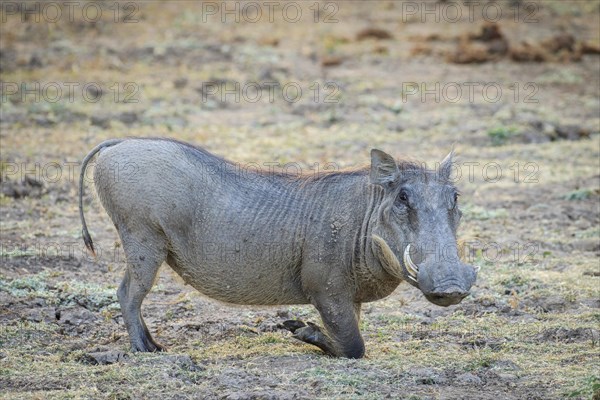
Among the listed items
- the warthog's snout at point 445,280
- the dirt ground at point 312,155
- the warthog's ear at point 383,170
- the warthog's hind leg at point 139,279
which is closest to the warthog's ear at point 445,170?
the warthog's ear at point 383,170

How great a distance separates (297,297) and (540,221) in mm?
3864

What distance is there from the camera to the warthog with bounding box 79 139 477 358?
18.6ft

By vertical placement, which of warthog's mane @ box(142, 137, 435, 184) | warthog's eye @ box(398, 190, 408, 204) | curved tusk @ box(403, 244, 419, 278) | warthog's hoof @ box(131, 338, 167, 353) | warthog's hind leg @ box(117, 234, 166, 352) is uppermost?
warthog's mane @ box(142, 137, 435, 184)

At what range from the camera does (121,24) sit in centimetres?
1727

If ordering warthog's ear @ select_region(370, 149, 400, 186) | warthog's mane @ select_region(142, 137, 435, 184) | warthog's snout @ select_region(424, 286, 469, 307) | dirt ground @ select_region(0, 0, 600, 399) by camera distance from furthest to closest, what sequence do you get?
warthog's mane @ select_region(142, 137, 435, 184), warthog's ear @ select_region(370, 149, 400, 186), dirt ground @ select_region(0, 0, 600, 399), warthog's snout @ select_region(424, 286, 469, 307)

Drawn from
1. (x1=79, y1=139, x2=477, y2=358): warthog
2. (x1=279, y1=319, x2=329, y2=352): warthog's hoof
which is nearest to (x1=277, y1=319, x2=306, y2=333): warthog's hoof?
(x1=79, y1=139, x2=477, y2=358): warthog

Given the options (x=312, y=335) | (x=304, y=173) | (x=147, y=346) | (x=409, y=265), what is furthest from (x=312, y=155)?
(x=409, y=265)

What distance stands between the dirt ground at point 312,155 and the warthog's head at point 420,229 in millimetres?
535

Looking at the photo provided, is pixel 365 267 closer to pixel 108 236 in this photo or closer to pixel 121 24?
pixel 108 236

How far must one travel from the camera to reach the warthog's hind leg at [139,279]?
577 cm

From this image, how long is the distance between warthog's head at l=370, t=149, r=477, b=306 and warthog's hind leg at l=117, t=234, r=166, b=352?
1.24 metres

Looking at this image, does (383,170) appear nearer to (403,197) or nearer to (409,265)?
(403,197)

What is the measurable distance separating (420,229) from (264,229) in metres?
0.99

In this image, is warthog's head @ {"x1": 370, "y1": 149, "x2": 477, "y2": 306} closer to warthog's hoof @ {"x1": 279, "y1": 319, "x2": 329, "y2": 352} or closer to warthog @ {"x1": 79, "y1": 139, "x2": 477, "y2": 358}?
warthog @ {"x1": 79, "y1": 139, "x2": 477, "y2": 358}
